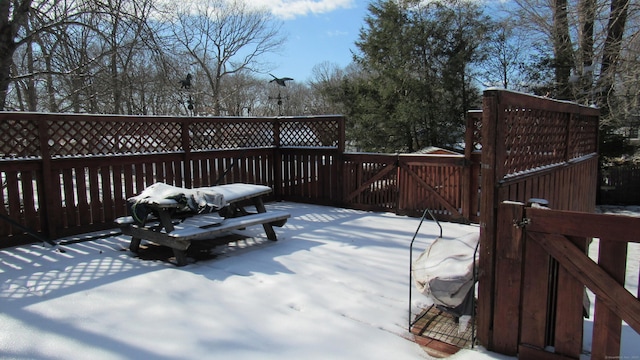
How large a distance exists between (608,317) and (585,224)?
49 centimetres

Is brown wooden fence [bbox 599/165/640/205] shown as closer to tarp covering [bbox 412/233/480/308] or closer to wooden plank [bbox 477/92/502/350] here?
tarp covering [bbox 412/233/480/308]

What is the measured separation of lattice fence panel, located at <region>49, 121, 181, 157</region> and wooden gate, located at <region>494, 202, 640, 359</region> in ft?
16.8

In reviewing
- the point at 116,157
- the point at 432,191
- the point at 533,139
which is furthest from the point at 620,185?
the point at 116,157

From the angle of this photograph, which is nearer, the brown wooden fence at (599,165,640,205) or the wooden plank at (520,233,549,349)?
the wooden plank at (520,233,549,349)

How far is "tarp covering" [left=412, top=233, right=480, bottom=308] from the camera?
272 cm

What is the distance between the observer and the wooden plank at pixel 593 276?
2121mm

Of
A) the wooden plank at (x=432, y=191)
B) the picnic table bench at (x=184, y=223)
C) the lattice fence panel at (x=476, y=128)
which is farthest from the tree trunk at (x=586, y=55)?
the picnic table bench at (x=184, y=223)

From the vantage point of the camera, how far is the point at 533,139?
12.1 ft

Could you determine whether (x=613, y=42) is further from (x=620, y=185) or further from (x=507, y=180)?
(x=507, y=180)

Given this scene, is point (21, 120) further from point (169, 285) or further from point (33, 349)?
point (33, 349)

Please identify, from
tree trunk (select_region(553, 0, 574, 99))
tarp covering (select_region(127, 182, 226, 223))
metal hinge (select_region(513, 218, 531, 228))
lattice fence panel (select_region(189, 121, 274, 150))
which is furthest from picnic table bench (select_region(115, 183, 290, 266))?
tree trunk (select_region(553, 0, 574, 99))

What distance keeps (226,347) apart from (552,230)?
2.02 metres

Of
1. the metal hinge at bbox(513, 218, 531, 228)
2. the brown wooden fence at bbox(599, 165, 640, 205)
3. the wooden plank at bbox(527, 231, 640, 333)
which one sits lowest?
the brown wooden fence at bbox(599, 165, 640, 205)

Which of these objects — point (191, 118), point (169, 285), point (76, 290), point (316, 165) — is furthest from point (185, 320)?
point (316, 165)
